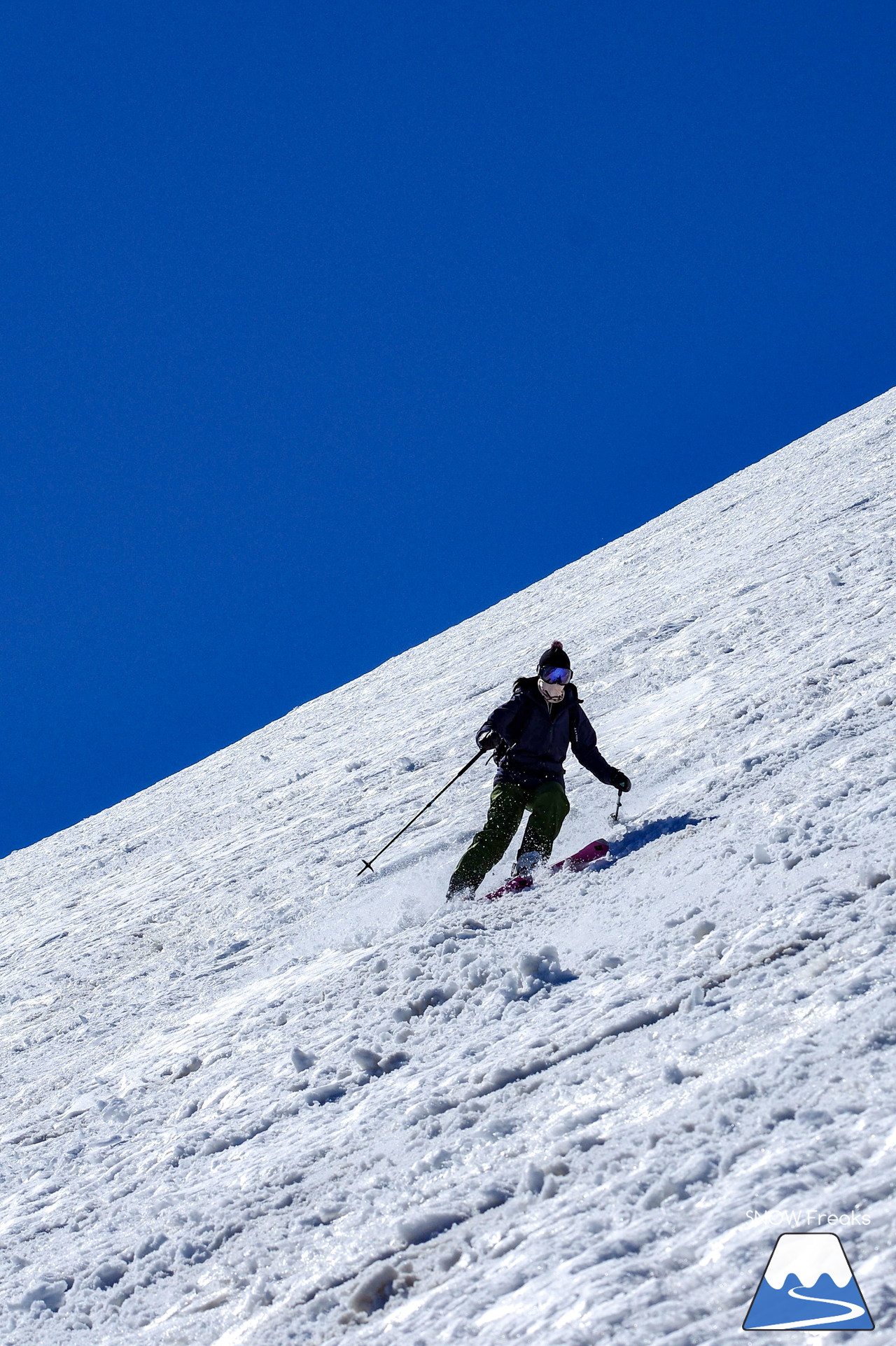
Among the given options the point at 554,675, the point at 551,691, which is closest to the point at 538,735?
the point at 551,691

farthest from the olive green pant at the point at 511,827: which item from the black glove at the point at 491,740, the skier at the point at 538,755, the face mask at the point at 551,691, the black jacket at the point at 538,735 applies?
the face mask at the point at 551,691

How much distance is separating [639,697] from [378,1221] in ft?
22.1

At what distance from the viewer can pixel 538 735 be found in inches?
238

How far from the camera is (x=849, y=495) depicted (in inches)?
546

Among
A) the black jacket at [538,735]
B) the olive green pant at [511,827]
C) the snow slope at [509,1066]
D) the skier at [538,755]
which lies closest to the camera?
the snow slope at [509,1066]

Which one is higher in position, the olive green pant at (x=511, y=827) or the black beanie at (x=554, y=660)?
the black beanie at (x=554, y=660)

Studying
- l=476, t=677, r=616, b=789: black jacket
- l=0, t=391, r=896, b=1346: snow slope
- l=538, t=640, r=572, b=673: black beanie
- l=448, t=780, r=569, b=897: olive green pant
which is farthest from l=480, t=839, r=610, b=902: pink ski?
l=538, t=640, r=572, b=673: black beanie

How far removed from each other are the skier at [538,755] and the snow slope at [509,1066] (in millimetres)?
435

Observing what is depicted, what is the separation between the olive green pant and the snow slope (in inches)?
11.9

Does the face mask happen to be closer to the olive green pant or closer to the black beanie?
the black beanie

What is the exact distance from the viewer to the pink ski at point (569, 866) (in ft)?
17.3

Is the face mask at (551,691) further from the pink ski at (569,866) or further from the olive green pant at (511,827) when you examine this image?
the pink ski at (569,866)

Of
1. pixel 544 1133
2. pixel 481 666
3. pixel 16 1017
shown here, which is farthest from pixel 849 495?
pixel 544 1133

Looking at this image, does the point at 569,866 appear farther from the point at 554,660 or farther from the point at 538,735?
the point at 554,660
